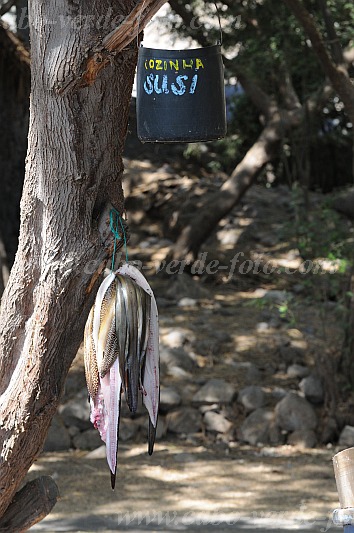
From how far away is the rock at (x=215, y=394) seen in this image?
790cm

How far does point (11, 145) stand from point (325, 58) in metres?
4.41

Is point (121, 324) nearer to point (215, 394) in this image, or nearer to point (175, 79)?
point (175, 79)

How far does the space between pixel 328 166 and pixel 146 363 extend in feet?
34.8

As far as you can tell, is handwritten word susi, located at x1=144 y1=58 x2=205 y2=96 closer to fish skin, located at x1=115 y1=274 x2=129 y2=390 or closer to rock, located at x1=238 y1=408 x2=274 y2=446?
fish skin, located at x1=115 y1=274 x2=129 y2=390

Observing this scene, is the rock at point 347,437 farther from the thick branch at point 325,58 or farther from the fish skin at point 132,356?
the fish skin at point 132,356

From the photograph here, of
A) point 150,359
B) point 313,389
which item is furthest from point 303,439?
point 150,359

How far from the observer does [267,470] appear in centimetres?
701

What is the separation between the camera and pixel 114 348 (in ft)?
9.46

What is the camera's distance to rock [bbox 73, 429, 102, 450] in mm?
7641

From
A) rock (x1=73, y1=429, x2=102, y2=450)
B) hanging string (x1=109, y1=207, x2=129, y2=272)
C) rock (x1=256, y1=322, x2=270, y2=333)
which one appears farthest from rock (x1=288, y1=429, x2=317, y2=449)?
hanging string (x1=109, y1=207, x2=129, y2=272)

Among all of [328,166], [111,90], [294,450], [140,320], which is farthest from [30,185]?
[328,166]

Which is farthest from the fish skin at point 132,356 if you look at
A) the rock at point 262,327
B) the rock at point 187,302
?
the rock at point 187,302

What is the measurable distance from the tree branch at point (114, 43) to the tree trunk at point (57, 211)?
31 mm

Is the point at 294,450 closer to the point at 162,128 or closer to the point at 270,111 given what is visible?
the point at 270,111
